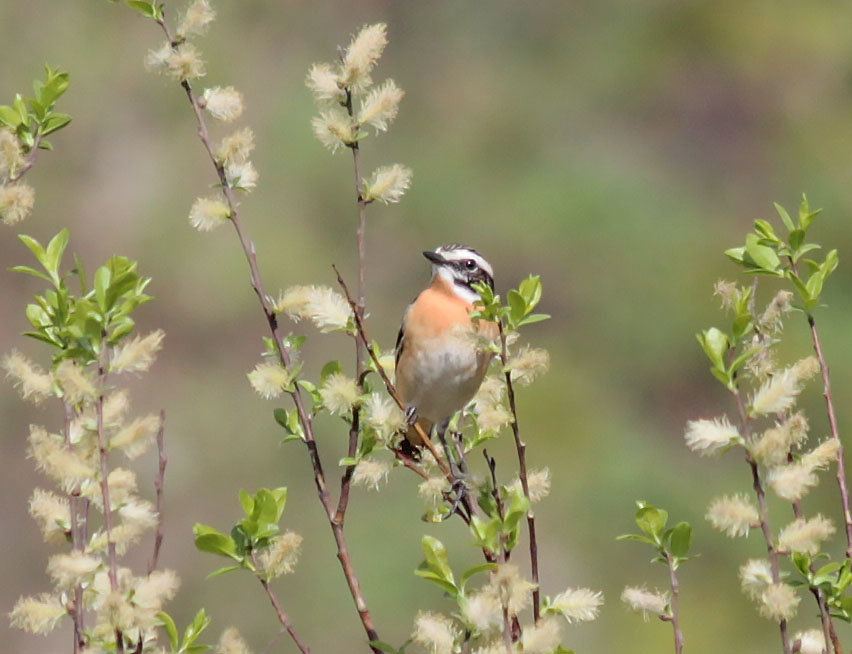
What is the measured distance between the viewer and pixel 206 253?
898cm

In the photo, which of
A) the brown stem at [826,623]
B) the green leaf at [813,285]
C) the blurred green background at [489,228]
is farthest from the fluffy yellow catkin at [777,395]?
the blurred green background at [489,228]

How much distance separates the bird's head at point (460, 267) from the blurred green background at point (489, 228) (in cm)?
330

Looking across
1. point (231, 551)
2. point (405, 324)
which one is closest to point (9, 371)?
point (231, 551)

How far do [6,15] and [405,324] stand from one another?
7070 mm

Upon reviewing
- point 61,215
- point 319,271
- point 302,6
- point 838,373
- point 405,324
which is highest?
point 302,6

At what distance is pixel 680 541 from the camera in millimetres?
1739

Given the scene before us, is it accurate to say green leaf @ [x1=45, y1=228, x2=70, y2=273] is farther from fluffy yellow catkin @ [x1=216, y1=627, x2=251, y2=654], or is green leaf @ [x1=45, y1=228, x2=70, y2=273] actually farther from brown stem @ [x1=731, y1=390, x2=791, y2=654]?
brown stem @ [x1=731, y1=390, x2=791, y2=654]

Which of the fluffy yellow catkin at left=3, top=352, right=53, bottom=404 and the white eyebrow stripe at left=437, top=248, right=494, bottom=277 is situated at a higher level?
the white eyebrow stripe at left=437, top=248, right=494, bottom=277

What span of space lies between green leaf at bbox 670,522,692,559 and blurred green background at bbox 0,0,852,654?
505 centimetres

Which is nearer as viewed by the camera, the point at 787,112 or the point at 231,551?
the point at 231,551

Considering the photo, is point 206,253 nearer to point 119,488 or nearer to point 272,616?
point 272,616

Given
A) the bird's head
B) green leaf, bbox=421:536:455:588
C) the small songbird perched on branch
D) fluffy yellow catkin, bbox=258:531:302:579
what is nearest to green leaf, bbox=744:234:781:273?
green leaf, bbox=421:536:455:588

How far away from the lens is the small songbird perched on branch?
362 cm

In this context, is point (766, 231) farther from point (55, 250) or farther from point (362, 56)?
point (55, 250)
